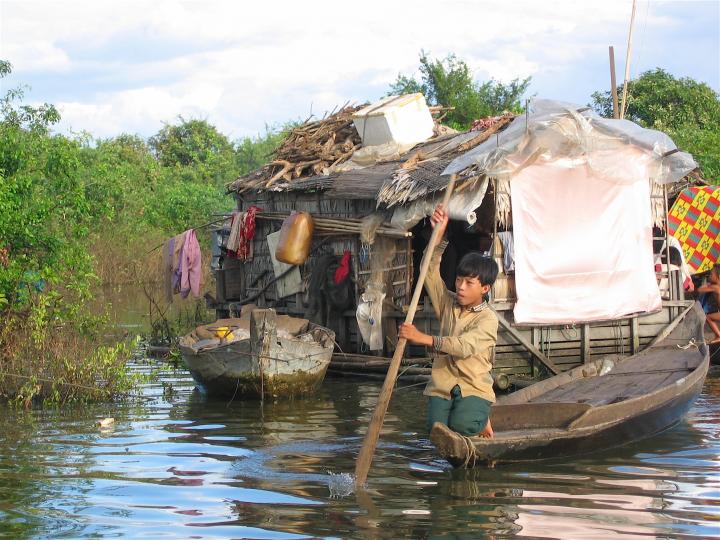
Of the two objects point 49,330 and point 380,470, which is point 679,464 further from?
point 49,330

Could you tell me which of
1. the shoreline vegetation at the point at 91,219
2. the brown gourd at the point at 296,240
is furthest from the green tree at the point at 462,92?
the brown gourd at the point at 296,240

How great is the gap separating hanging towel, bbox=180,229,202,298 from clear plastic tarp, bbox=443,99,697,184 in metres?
4.90

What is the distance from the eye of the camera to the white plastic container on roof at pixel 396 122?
42.7ft

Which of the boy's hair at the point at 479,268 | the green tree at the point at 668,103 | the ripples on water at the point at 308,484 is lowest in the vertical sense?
the ripples on water at the point at 308,484

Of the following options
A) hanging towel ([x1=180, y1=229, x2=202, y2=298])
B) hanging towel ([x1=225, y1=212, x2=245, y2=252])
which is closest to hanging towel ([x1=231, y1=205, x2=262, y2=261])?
hanging towel ([x1=225, y1=212, x2=245, y2=252])

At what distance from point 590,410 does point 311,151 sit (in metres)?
7.35

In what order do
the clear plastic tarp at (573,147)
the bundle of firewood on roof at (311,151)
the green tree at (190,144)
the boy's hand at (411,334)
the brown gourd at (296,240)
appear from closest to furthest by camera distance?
1. the boy's hand at (411,334)
2. the clear plastic tarp at (573,147)
3. the brown gourd at (296,240)
4. the bundle of firewood on roof at (311,151)
5. the green tree at (190,144)

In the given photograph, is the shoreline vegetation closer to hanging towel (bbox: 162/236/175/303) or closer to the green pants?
hanging towel (bbox: 162/236/175/303)

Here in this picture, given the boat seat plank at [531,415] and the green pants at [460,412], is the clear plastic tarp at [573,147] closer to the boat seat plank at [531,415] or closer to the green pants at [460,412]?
the boat seat plank at [531,415]

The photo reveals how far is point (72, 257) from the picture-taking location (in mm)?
9711

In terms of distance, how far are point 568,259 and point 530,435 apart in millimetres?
4291

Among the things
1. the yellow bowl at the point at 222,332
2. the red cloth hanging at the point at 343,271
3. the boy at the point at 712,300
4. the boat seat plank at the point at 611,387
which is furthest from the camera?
the boy at the point at 712,300

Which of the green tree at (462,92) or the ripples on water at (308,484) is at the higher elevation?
the green tree at (462,92)

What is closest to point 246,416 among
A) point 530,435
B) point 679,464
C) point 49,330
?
point 49,330
